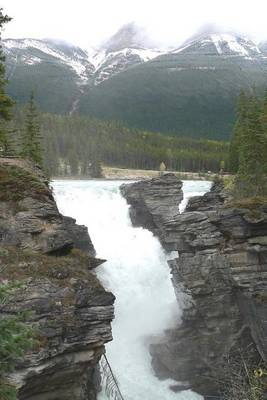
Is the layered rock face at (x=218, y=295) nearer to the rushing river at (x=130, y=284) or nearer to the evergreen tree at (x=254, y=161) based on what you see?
the rushing river at (x=130, y=284)

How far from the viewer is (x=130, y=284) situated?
39.5 m

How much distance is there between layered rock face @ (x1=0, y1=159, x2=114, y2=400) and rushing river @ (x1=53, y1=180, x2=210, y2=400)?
7.95 meters

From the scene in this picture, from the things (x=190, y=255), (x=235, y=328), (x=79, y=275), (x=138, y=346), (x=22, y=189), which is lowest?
(x=138, y=346)

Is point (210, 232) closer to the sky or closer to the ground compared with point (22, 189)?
closer to the ground

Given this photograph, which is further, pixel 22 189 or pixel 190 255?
pixel 190 255

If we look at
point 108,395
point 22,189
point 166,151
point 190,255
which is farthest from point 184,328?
point 166,151

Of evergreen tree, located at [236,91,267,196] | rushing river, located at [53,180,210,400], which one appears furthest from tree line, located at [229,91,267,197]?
rushing river, located at [53,180,210,400]

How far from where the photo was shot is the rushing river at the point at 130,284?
102 ft

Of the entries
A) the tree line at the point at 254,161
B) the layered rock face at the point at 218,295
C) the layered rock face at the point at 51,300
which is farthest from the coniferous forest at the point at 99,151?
the layered rock face at the point at 51,300

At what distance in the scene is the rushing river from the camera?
31.2 meters

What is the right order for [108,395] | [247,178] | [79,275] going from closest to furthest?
[79,275]
[108,395]
[247,178]

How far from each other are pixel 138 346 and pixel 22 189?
16451 millimetres

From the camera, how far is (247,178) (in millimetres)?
52844

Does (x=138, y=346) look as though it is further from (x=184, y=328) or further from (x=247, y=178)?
(x=247, y=178)
